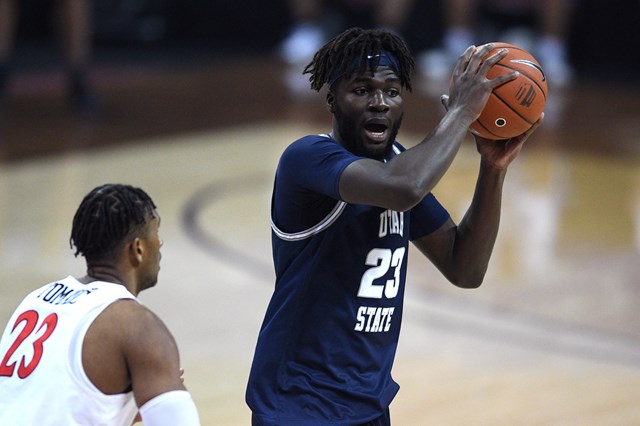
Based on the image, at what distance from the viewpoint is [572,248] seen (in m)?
Result: 7.70

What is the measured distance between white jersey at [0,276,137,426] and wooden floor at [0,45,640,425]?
81.7 inches

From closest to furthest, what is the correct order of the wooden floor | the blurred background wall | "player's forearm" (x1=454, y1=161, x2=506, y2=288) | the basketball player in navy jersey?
the basketball player in navy jersey < "player's forearm" (x1=454, y1=161, x2=506, y2=288) < the wooden floor < the blurred background wall

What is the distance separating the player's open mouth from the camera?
3.21 m

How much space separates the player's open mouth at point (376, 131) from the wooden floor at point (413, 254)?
2178 mm

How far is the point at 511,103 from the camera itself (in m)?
3.30

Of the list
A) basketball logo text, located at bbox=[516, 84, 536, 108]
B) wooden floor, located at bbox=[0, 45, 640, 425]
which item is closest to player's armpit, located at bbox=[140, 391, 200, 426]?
basketball logo text, located at bbox=[516, 84, 536, 108]

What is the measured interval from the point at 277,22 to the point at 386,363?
11902 mm

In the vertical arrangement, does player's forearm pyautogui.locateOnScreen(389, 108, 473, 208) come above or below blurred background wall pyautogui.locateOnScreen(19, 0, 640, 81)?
below

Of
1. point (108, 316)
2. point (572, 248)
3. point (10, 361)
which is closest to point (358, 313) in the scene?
point (108, 316)

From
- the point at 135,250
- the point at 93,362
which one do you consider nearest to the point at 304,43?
the point at 135,250

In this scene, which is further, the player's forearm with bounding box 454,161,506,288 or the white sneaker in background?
the white sneaker in background

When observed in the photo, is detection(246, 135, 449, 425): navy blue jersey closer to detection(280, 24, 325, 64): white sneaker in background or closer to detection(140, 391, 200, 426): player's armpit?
detection(140, 391, 200, 426): player's armpit

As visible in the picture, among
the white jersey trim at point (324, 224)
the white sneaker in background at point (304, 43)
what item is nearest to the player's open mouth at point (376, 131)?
the white jersey trim at point (324, 224)

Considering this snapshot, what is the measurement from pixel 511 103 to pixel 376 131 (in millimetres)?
389
